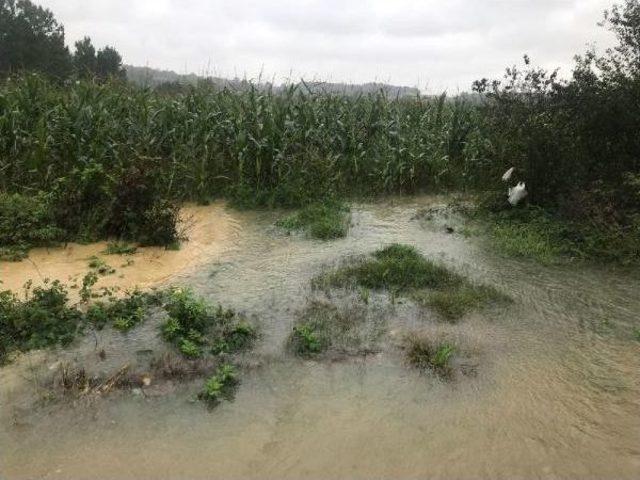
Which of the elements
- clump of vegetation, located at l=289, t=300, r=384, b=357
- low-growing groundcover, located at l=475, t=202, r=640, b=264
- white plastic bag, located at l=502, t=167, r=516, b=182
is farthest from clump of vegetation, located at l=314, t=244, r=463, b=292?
white plastic bag, located at l=502, t=167, r=516, b=182

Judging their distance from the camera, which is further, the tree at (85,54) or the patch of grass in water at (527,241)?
the tree at (85,54)

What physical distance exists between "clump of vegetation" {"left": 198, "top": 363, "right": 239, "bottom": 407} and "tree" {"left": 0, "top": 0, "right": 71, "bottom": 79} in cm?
2621

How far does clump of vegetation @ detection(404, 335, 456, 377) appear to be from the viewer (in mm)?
4121

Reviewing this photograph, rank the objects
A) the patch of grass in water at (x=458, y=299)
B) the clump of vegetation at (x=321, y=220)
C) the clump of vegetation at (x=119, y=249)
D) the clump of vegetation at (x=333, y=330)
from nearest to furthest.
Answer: the clump of vegetation at (x=333, y=330) → the patch of grass in water at (x=458, y=299) → the clump of vegetation at (x=119, y=249) → the clump of vegetation at (x=321, y=220)

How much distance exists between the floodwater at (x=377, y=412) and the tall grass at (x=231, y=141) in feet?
12.3

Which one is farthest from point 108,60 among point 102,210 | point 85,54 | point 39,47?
point 102,210

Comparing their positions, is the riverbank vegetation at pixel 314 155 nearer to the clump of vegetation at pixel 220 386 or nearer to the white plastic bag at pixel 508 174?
the white plastic bag at pixel 508 174

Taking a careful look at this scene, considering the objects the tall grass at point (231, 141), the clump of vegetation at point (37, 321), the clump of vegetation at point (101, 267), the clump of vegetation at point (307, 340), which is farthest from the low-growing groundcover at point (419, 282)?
the tall grass at point (231, 141)

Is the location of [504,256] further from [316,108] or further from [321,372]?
[316,108]

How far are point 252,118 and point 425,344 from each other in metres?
6.09

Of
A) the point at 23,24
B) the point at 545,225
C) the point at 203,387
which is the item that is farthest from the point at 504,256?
the point at 23,24

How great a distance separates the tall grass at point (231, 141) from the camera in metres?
7.71

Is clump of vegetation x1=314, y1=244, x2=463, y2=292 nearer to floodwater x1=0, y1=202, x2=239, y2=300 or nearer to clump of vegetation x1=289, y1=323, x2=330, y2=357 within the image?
clump of vegetation x1=289, y1=323, x2=330, y2=357

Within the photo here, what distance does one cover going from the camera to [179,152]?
8703 mm
